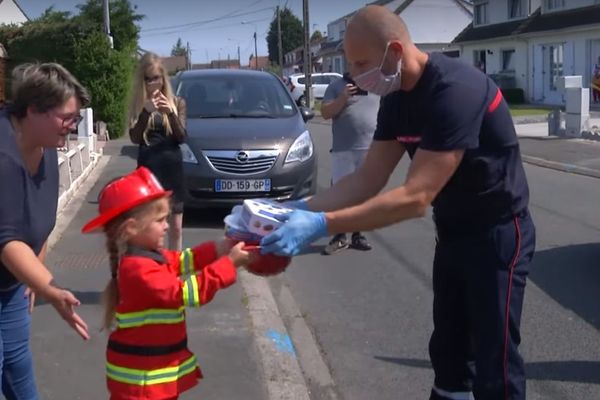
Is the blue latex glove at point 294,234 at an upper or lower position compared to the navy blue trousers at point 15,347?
upper

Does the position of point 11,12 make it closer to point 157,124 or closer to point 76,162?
point 76,162

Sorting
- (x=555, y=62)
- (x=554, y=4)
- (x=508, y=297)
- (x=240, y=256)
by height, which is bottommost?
(x=508, y=297)

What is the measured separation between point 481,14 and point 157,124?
40339 millimetres

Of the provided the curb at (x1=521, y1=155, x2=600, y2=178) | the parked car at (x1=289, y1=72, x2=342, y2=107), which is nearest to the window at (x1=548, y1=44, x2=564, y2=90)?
the parked car at (x1=289, y1=72, x2=342, y2=107)

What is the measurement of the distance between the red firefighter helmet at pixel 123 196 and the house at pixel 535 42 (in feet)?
102

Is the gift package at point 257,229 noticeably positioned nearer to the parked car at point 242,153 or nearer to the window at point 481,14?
the parked car at point 242,153

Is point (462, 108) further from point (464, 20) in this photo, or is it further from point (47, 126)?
point (464, 20)

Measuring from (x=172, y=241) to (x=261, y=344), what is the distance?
1659mm

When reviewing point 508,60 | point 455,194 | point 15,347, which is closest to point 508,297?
point 455,194

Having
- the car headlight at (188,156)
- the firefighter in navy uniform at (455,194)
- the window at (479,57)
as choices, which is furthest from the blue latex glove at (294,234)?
the window at (479,57)

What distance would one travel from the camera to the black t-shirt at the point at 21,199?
3201 mm

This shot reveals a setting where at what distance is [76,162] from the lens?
1335cm

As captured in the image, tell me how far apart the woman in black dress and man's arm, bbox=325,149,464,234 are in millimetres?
3423

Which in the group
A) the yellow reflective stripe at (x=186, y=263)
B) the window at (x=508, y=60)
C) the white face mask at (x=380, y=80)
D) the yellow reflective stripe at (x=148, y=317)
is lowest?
the yellow reflective stripe at (x=148, y=317)
